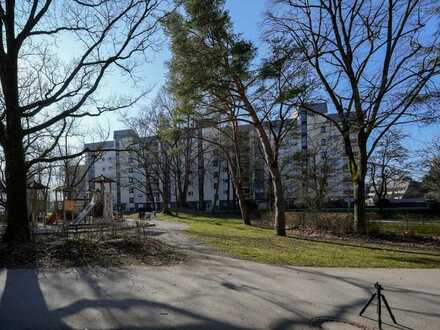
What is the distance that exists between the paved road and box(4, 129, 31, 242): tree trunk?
3947 millimetres

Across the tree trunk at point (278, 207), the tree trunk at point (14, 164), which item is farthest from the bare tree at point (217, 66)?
the tree trunk at point (14, 164)

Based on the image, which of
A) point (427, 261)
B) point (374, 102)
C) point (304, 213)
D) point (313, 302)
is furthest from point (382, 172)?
point (313, 302)

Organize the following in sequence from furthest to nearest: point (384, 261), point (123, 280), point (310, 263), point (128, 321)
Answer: point (384, 261) < point (310, 263) < point (123, 280) < point (128, 321)

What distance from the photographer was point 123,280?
862 cm

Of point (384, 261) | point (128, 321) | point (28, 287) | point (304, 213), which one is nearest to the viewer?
point (128, 321)

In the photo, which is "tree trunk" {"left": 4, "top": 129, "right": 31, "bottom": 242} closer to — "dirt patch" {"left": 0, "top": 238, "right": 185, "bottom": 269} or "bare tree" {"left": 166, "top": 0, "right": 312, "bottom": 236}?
"dirt patch" {"left": 0, "top": 238, "right": 185, "bottom": 269}

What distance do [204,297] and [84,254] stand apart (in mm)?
4715

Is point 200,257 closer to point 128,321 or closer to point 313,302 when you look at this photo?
point 313,302

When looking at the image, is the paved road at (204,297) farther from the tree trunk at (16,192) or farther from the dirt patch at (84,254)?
the tree trunk at (16,192)

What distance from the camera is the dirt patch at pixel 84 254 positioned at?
10211mm

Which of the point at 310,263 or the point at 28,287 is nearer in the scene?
the point at 28,287

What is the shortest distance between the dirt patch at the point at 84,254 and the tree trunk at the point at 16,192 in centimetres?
61

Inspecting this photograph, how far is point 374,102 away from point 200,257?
12.6 meters

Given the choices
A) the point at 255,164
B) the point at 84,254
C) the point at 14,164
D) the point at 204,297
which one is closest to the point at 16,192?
the point at 14,164
